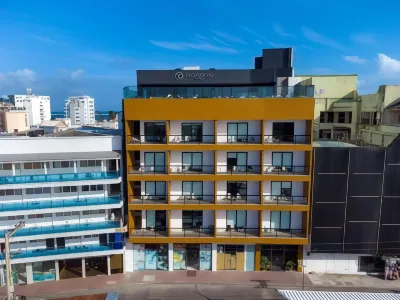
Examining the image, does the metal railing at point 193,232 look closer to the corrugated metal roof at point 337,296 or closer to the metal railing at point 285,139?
the corrugated metal roof at point 337,296

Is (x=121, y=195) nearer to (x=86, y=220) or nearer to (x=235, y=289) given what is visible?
(x=86, y=220)

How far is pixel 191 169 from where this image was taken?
29984 millimetres

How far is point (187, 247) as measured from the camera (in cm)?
3130

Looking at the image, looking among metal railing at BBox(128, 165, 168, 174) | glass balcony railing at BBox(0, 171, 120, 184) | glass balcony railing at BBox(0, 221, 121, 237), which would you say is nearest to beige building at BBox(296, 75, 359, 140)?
metal railing at BBox(128, 165, 168, 174)

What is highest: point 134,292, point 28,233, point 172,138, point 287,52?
point 287,52

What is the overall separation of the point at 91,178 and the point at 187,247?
11.6 m

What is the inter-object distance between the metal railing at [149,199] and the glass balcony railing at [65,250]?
4.43m

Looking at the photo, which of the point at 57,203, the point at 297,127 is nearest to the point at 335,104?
the point at 297,127

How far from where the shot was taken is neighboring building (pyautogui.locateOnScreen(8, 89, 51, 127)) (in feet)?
511

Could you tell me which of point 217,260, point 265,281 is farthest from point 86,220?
point 265,281

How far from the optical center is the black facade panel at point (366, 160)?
2777cm

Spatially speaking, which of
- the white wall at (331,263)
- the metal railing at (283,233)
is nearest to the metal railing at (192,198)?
the metal railing at (283,233)

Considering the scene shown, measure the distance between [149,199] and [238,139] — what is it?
10.4 meters

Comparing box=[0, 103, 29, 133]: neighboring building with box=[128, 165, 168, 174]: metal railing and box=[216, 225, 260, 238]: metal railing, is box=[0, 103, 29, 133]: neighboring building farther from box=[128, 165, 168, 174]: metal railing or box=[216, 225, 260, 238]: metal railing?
box=[216, 225, 260, 238]: metal railing
